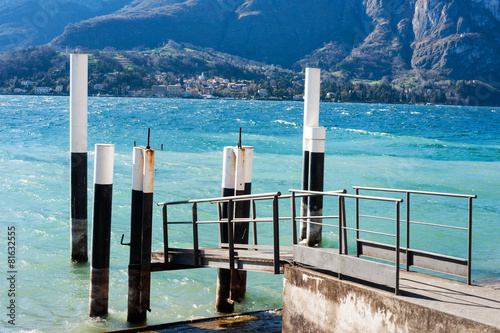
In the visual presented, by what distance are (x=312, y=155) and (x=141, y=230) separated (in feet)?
15.9

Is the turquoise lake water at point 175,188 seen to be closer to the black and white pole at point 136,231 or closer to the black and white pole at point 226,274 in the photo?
the black and white pole at point 226,274

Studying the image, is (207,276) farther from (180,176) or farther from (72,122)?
(180,176)

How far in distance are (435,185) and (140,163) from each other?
23.8m

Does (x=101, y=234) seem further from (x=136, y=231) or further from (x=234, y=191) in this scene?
(x=234, y=191)

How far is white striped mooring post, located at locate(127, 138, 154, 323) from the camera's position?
929 cm

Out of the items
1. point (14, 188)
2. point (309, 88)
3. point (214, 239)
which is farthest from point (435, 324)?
point (14, 188)

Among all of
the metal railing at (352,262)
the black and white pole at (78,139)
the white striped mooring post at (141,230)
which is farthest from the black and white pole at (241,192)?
the black and white pole at (78,139)

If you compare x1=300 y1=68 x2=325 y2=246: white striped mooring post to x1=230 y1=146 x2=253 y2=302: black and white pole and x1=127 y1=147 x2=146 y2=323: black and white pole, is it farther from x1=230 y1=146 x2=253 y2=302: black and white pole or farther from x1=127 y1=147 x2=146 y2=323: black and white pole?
x1=127 y1=147 x2=146 y2=323: black and white pole

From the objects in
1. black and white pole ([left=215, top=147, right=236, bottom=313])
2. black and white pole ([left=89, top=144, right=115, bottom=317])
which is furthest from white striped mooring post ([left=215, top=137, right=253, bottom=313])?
black and white pole ([left=89, top=144, right=115, bottom=317])

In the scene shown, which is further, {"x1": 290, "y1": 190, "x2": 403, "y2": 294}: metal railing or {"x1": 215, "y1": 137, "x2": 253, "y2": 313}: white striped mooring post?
{"x1": 215, "y1": 137, "x2": 253, "y2": 313}: white striped mooring post

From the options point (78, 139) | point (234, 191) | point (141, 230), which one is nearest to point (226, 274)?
point (234, 191)

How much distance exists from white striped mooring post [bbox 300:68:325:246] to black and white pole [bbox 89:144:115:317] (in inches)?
185

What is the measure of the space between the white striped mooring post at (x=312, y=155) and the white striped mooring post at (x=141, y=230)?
14.9ft

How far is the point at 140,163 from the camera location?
9422 millimetres
